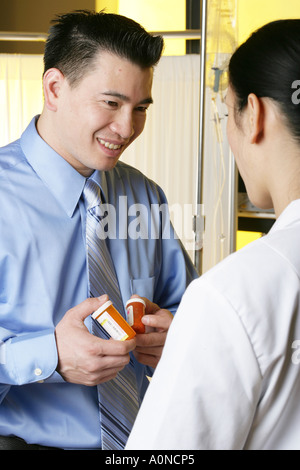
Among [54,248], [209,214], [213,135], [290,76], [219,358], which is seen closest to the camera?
[219,358]

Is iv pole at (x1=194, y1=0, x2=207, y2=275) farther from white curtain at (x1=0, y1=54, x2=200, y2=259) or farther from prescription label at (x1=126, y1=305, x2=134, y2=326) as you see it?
white curtain at (x1=0, y1=54, x2=200, y2=259)

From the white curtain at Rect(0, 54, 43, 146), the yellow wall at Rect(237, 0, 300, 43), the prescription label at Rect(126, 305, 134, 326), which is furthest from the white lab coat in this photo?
the yellow wall at Rect(237, 0, 300, 43)

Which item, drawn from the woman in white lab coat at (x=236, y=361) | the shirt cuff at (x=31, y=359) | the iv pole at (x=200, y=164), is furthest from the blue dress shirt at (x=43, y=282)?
the iv pole at (x=200, y=164)

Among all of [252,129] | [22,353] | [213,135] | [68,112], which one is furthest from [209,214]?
[252,129]

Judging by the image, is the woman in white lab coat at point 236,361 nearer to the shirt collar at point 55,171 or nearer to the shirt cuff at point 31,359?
the shirt cuff at point 31,359

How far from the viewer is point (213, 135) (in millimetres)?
2822

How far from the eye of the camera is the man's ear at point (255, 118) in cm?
88

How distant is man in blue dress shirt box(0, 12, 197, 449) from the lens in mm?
1217

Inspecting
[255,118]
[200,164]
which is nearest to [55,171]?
[255,118]

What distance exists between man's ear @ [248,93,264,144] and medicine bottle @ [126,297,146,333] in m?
0.49

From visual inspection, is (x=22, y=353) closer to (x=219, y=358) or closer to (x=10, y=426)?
(x=10, y=426)

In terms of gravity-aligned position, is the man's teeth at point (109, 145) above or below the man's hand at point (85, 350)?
above

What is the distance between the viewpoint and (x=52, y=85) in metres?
1.42
